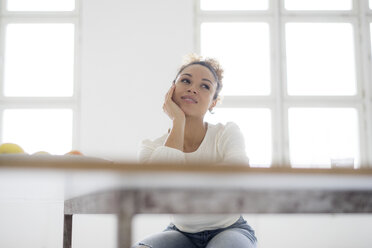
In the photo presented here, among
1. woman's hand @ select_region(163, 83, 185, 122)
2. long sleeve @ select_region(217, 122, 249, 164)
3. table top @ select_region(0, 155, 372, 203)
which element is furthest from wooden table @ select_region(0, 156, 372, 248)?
woman's hand @ select_region(163, 83, 185, 122)

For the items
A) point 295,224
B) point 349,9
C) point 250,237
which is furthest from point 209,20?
point 250,237

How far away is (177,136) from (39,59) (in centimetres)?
265

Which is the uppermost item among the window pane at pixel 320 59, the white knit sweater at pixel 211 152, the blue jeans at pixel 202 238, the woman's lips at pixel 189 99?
the window pane at pixel 320 59

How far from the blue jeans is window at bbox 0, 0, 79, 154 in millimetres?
2408

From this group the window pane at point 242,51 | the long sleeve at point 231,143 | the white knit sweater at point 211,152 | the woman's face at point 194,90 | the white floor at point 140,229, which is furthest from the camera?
the window pane at point 242,51

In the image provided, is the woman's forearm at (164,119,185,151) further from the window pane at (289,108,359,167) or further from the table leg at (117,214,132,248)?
the window pane at (289,108,359,167)

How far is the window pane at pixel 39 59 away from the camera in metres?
3.65

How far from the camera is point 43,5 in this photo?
3730mm

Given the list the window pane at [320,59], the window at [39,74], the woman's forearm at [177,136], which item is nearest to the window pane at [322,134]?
the window pane at [320,59]

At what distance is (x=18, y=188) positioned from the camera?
81 cm

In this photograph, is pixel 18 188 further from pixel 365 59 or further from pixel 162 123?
pixel 365 59

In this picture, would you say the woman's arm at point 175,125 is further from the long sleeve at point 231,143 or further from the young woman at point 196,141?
the long sleeve at point 231,143

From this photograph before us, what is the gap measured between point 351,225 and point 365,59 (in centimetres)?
134

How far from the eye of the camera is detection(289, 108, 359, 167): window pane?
3.62 meters
